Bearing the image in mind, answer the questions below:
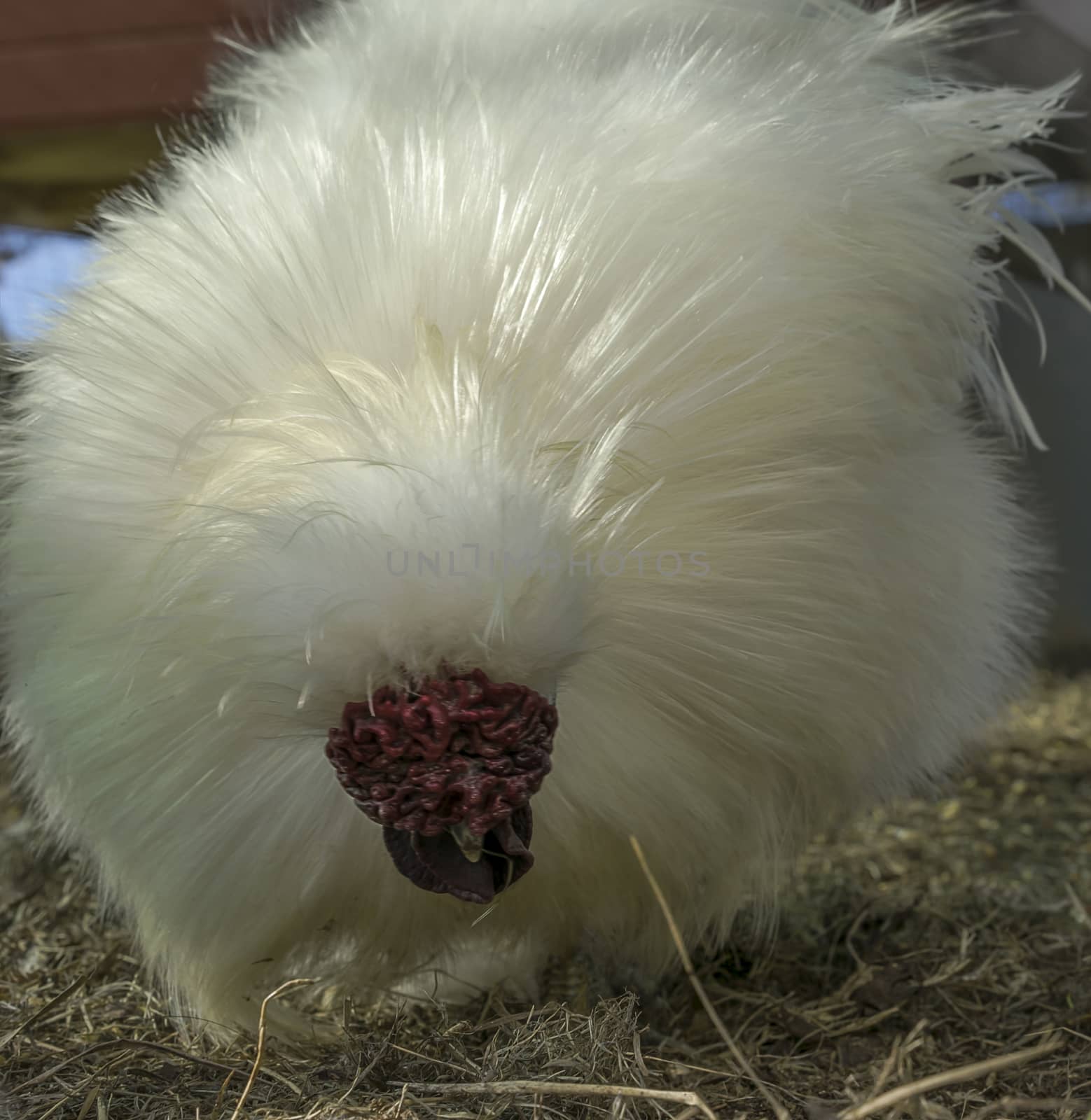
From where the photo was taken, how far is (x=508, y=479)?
1362 millimetres

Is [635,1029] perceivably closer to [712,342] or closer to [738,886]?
[738,886]

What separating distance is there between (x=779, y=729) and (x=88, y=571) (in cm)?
91

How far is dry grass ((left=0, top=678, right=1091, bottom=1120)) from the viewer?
4.72 ft

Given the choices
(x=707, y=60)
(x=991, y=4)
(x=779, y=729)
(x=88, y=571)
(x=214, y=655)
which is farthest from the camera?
(x=991, y=4)

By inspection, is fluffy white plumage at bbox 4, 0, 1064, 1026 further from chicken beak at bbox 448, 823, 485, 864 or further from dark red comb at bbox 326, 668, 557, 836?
chicken beak at bbox 448, 823, 485, 864

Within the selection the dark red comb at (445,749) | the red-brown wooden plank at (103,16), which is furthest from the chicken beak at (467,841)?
the red-brown wooden plank at (103,16)

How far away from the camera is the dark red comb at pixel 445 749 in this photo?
1.29 metres

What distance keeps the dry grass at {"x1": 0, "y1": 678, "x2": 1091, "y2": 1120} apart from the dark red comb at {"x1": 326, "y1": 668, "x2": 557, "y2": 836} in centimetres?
28

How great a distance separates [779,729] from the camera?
5.57 ft

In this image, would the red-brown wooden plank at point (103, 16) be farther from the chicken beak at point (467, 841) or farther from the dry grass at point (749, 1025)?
the chicken beak at point (467, 841)

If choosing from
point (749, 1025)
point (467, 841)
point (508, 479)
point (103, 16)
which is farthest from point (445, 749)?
point (103, 16)

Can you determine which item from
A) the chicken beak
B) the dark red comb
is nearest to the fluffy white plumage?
the dark red comb

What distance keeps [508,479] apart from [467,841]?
39 centimetres

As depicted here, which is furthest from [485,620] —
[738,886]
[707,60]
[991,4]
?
[991,4]
